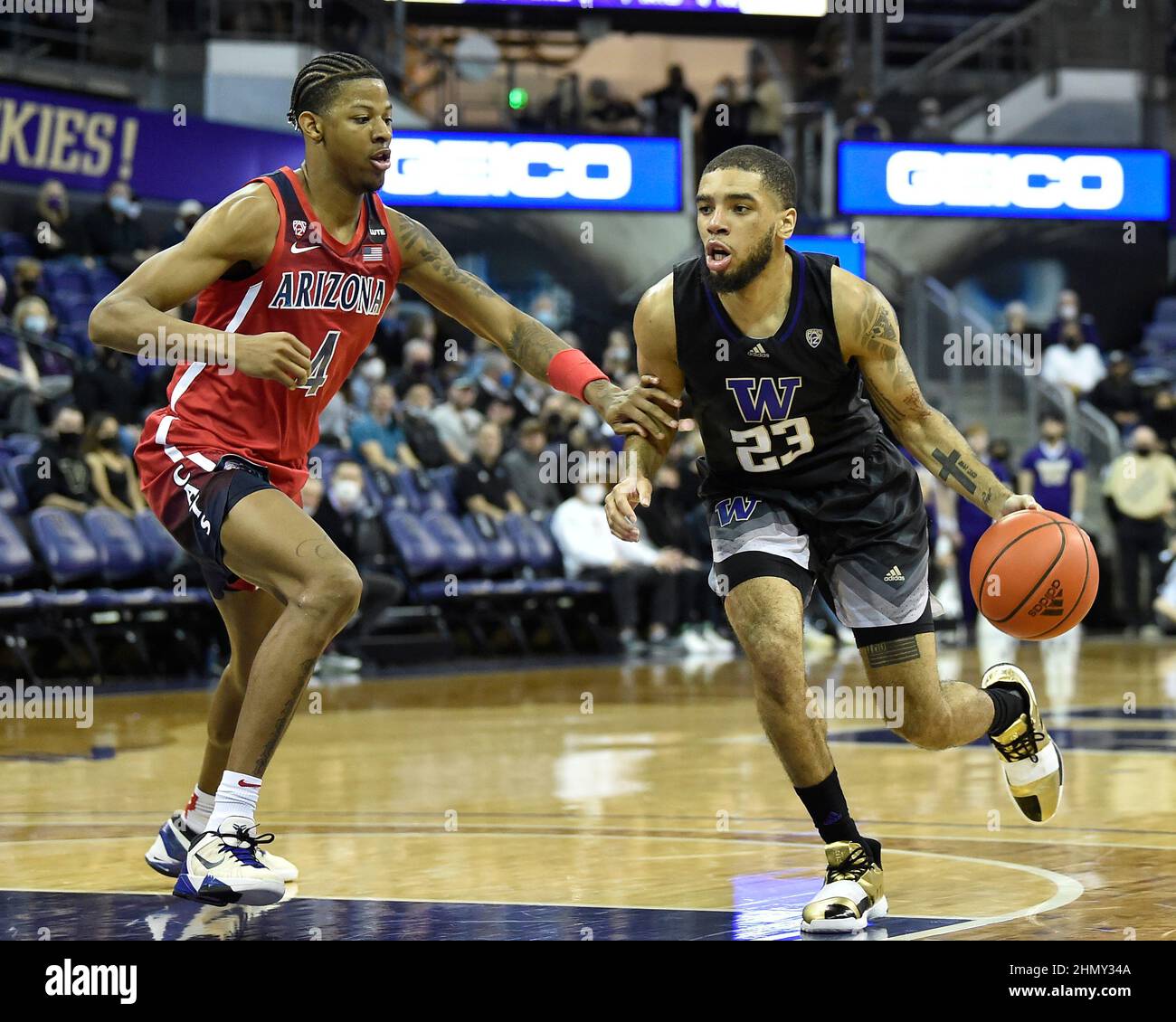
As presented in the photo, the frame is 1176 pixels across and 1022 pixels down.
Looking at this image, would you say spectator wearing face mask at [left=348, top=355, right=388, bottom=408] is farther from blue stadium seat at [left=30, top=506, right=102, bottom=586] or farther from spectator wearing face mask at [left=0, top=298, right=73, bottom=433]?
blue stadium seat at [left=30, top=506, right=102, bottom=586]

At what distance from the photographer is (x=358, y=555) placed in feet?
45.3

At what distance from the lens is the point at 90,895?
17.4 ft

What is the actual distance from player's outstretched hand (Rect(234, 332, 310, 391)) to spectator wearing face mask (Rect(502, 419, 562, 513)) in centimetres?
1069

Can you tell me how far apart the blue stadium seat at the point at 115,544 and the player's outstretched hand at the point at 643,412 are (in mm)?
7699

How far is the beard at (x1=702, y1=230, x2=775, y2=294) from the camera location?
5.11m

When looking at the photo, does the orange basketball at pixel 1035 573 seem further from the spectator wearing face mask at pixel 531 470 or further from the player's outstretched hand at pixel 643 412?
the spectator wearing face mask at pixel 531 470

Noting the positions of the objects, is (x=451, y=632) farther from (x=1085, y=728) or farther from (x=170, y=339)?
(x=170, y=339)

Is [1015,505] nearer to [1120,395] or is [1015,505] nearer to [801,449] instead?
[801,449]

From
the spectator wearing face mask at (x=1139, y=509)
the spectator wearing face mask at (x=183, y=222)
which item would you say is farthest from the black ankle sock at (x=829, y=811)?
the spectator wearing face mask at (x=1139, y=509)
